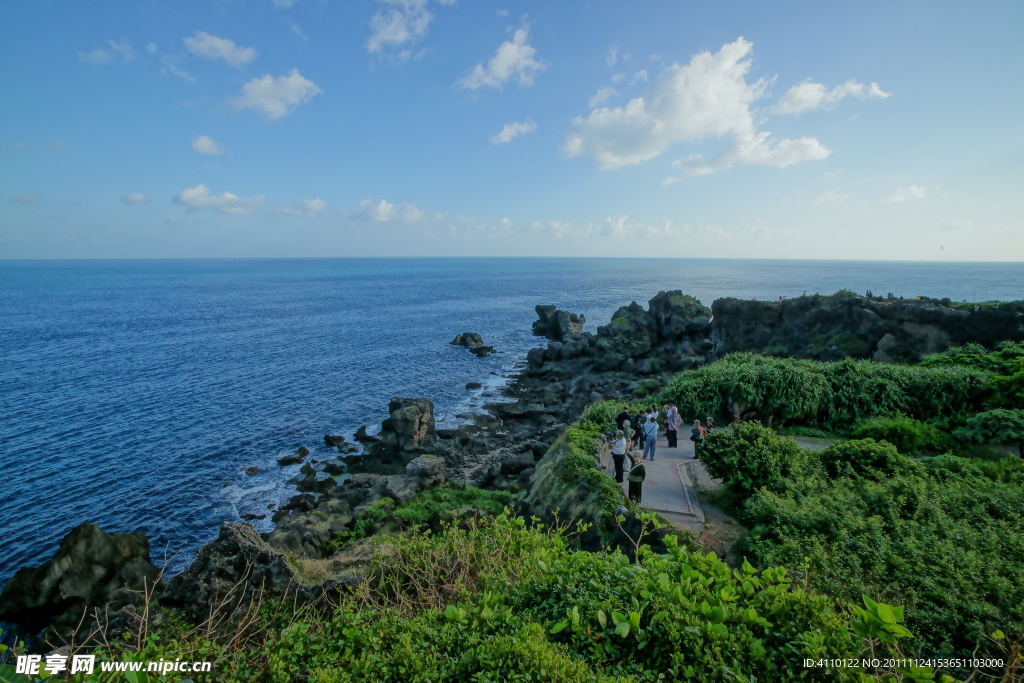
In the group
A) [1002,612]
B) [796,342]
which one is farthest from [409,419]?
[796,342]

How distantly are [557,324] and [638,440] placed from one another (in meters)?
55.2

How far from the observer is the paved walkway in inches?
554

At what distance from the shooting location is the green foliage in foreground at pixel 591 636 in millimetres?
5836

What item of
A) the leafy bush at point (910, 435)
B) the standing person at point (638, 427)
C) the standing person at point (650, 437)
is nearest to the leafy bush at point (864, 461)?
the leafy bush at point (910, 435)

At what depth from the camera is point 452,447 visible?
35062mm

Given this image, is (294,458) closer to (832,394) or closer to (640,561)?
(640,561)

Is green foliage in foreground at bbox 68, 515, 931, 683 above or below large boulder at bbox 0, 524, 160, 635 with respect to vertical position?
above

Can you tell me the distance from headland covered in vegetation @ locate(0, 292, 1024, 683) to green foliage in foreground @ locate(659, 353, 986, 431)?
0.10 m

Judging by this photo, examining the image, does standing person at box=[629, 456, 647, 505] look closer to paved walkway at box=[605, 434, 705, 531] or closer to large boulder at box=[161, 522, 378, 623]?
paved walkway at box=[605, 434, 705, 531]

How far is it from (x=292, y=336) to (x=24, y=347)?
100ft

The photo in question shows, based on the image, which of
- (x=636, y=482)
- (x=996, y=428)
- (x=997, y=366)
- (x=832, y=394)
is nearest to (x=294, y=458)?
(x=636, y=482)

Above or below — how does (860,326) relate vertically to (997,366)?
below

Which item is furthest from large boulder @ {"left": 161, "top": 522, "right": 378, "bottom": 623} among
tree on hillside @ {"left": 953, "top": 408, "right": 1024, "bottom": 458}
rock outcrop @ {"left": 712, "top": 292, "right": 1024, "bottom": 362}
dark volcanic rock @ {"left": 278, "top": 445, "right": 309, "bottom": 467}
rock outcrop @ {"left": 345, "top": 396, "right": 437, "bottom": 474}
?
rock outcrop @ {"left": 712, "top": 292, "right": 1024, "bottom": 362}

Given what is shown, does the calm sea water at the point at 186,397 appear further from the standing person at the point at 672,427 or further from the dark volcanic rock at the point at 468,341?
the standing person at the point at 672,427
